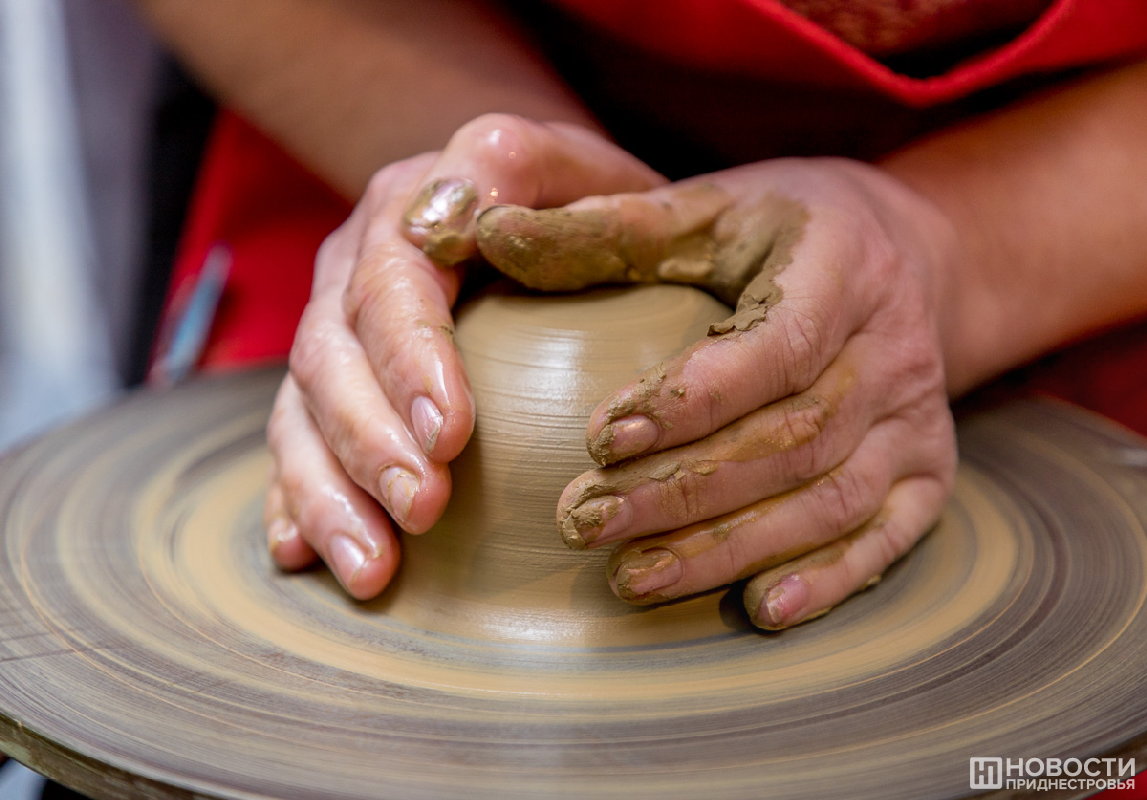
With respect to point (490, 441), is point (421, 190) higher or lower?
higher

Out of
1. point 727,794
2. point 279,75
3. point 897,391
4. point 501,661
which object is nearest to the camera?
point 727,794

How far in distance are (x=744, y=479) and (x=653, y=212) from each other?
9.1 inches

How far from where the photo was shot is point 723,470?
0.68 metres

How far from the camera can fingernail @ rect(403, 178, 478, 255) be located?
784 millimetres

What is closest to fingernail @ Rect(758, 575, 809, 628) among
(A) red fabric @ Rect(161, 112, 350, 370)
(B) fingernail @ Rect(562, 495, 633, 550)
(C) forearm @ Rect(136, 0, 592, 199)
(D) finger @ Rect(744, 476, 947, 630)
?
(D) finger @ Rect(744, 476, 947, 630)

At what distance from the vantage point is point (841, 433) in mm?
740

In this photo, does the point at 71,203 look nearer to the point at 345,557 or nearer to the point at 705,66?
the point at 705,66

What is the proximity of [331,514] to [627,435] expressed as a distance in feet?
0.82

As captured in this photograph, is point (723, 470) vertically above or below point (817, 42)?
below

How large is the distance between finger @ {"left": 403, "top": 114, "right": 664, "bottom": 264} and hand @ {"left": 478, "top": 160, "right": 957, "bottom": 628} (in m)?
0.05

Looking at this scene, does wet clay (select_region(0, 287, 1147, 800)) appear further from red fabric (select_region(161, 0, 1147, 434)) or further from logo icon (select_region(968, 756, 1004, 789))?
red fabric (select_region(161, 0, 1147, 434))

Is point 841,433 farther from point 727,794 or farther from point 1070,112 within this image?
point 1070,112

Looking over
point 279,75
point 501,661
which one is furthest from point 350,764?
point 279,75

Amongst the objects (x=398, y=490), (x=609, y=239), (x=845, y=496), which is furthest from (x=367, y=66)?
(x=845, y=496)
